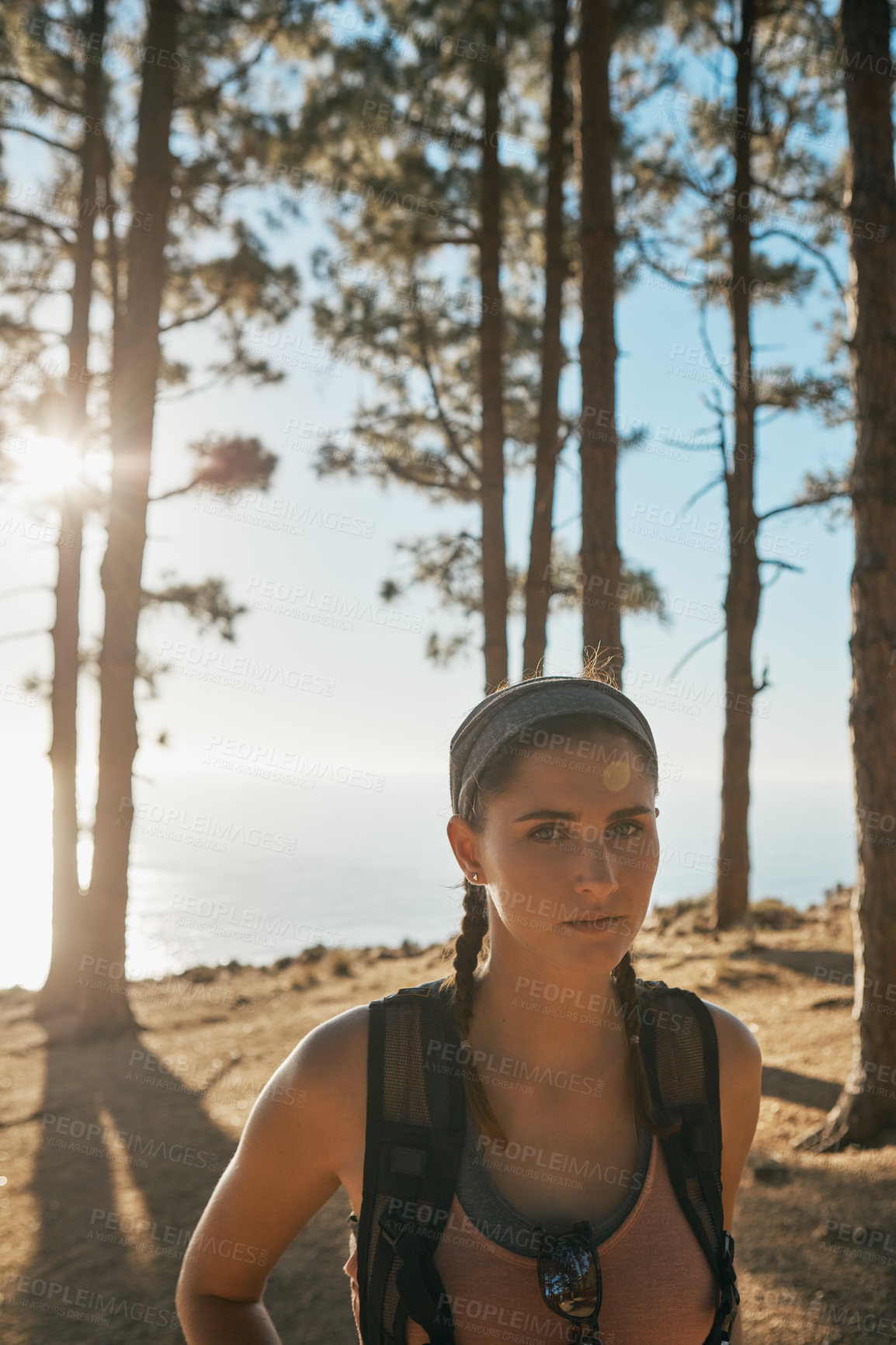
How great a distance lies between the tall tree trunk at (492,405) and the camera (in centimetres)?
1112

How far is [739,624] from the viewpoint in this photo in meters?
12.1

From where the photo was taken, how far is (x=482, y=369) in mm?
11406

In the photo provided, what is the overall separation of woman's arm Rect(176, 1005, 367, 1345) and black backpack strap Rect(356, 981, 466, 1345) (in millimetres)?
48

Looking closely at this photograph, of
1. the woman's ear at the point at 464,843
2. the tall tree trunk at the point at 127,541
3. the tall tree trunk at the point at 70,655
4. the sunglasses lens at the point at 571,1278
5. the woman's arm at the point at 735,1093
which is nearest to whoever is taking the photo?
the sunglasses lens at the point at 571,1278

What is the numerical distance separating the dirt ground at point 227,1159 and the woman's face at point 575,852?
10.3 ft

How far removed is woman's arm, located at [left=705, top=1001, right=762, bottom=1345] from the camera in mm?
1604

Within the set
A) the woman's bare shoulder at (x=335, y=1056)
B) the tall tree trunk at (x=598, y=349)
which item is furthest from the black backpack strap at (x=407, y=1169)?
the tall tree trunk at (x=598, y=349)

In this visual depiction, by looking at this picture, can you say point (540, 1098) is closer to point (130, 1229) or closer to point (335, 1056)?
point (335, 1056)

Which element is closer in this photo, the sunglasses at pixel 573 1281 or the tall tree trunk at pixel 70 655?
the sunglasses at pixel 573 1281

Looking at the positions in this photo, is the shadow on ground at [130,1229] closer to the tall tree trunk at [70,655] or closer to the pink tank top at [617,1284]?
the pink tank top at [617,1284]

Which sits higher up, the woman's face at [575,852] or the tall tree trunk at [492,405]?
the tall tree trunk at [492,405]

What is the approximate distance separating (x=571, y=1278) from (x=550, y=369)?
11191 millimetres

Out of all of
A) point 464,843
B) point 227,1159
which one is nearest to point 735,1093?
point 464,843

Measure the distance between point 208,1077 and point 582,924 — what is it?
7.33 m
